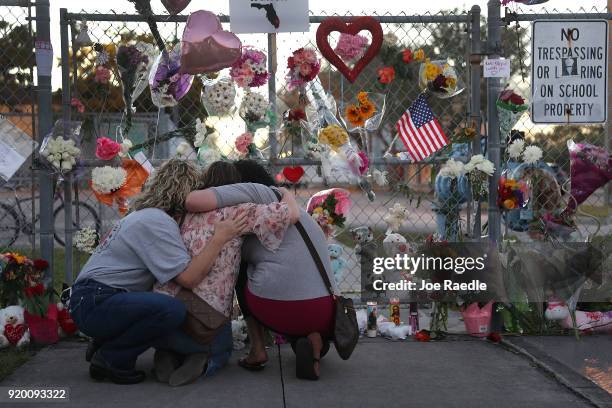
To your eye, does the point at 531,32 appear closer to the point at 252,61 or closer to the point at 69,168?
the point at 252,61

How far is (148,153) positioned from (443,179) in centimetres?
201

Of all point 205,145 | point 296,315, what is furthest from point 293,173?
point 296,315

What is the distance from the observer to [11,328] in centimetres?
508

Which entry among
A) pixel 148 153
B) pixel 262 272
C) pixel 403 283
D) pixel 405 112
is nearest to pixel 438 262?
pixel 403 283

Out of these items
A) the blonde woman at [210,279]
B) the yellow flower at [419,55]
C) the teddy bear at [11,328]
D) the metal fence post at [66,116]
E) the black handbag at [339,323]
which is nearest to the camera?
the blonde woman at [210,279]

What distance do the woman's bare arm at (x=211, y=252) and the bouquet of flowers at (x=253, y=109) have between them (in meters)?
1.21

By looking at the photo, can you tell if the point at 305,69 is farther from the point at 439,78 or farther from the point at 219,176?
the point at 219,176

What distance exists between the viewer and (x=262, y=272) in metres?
4.50

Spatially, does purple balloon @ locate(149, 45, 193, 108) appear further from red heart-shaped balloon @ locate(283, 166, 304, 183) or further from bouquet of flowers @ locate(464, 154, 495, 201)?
bouquet of flowers @ locate(464, 154, 495, 201)

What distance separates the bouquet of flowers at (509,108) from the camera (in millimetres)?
5531

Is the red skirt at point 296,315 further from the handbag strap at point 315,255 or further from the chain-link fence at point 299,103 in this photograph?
the chain-link fence at point 299,103

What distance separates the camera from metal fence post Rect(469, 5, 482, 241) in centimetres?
560

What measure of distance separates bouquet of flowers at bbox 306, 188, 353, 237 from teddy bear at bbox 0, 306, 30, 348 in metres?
1.95

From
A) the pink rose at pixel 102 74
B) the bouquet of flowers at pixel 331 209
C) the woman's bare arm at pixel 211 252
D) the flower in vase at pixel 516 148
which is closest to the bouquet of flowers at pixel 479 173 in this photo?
the flower in vase at pixel 516 148
